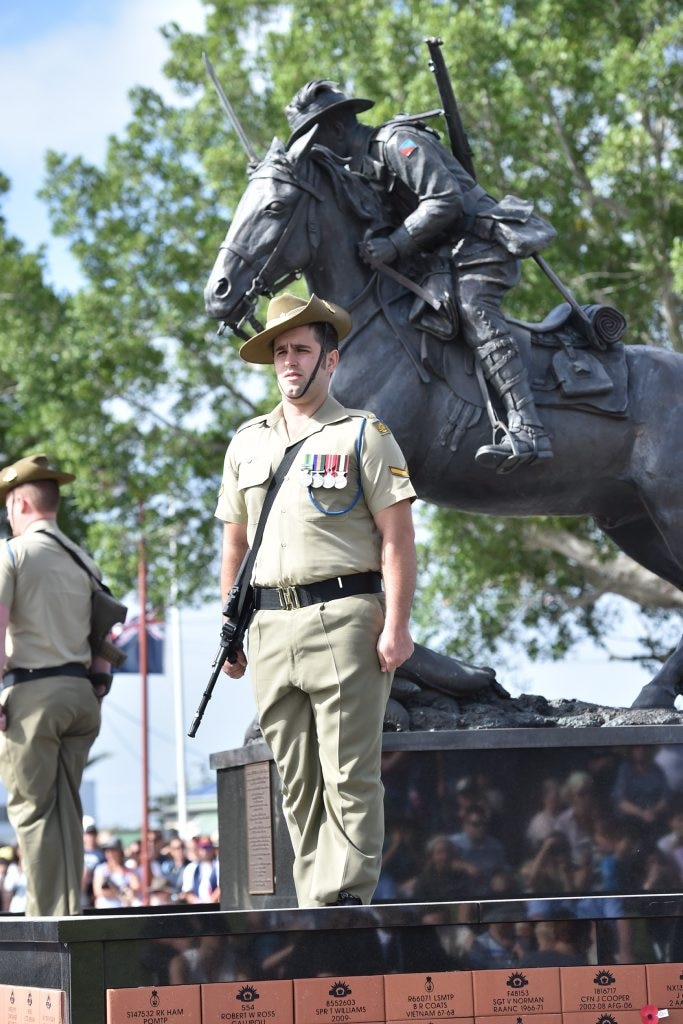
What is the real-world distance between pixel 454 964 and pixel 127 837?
43.9 meters

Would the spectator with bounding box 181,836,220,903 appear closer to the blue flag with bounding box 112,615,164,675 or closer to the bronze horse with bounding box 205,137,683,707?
the bronze horse with bounding box 205,137,683,707

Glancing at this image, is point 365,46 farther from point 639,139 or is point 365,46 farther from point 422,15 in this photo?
point 639,139

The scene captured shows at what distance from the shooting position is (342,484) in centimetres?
486

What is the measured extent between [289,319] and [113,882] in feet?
38.1

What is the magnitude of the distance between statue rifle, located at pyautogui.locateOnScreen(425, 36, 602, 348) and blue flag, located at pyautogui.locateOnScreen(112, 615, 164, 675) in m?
19.8

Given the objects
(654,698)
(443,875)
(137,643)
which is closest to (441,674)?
(443,875)

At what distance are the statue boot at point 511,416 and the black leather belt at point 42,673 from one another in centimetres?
207

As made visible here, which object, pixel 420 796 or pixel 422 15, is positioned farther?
pixel 422 15

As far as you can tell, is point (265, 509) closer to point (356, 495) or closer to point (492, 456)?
point (356, 495)

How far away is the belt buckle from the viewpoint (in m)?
4.95

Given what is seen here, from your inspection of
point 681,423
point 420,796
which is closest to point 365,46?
point 681,423

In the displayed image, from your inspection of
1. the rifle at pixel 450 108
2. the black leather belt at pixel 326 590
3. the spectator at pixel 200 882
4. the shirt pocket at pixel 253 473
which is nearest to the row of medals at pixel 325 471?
the shirt pocket at pixel 253 473

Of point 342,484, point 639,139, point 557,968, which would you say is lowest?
point 557,968

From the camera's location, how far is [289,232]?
7.17 metres
